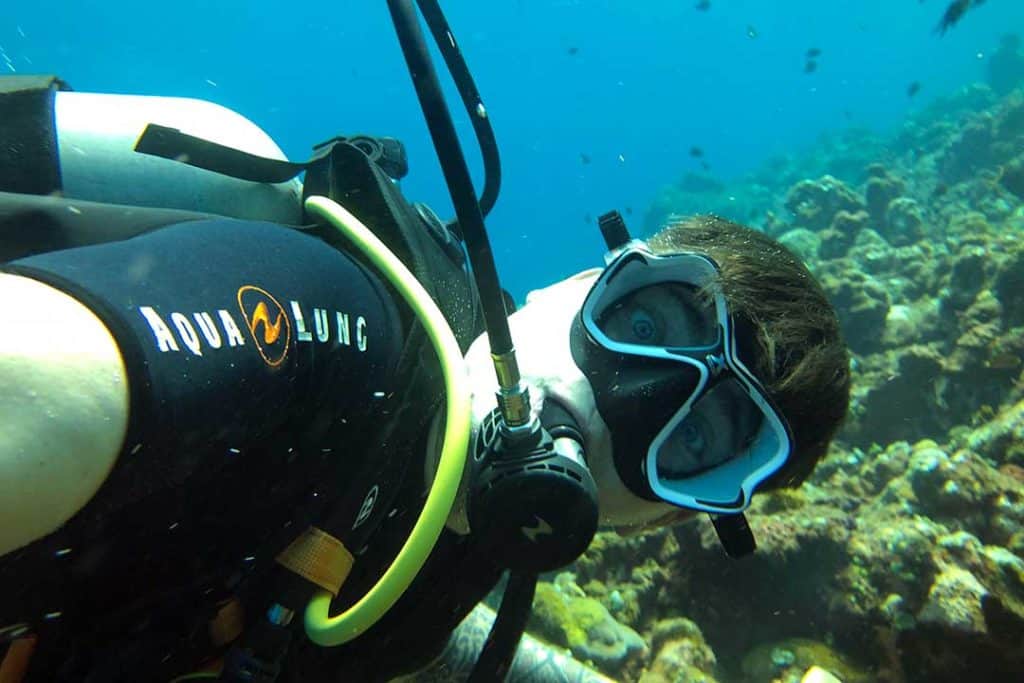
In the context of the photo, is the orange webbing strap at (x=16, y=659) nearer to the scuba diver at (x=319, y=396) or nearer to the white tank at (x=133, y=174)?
Result: the scuba diver at (x=319, y=396)

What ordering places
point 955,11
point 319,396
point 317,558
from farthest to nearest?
point 955,11
point 317,558
point 319,396

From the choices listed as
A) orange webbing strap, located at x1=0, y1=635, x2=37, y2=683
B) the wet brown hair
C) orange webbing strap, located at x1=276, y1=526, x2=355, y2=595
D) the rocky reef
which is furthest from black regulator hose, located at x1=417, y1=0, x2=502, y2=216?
the rocky reef

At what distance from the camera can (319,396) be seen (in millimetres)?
1385

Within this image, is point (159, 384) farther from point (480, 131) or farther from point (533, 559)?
point (480, 131)

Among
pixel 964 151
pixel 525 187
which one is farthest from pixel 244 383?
pixel 525 187

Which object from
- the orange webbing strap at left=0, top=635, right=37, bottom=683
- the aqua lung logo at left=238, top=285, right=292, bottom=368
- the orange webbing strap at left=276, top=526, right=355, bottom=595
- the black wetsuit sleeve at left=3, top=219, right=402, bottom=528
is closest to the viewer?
the black wetsuit sleeve at left=3, top=219, right=402, bottom=528

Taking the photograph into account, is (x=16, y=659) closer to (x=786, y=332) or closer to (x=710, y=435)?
(x=710, y=435)

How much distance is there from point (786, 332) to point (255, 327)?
60.5 inches

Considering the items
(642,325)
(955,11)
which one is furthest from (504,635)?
(955,11)

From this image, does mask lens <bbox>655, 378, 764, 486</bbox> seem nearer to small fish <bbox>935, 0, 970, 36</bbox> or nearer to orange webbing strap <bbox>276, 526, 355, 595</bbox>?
orange webbing strap <bbox>276, 526, 355, 595</bbox>

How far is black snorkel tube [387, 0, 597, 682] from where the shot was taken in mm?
1319

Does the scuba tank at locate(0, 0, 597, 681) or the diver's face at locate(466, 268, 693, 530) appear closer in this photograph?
the scuba tank at locate(0, 0, 597, 681)

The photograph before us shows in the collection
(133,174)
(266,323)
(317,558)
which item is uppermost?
(133,174)

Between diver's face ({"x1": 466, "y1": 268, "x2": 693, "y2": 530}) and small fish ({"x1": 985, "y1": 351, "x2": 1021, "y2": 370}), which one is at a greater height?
diver's face ({"x1": 466, "y1": 268, "x2": 693, "y2": 530})
